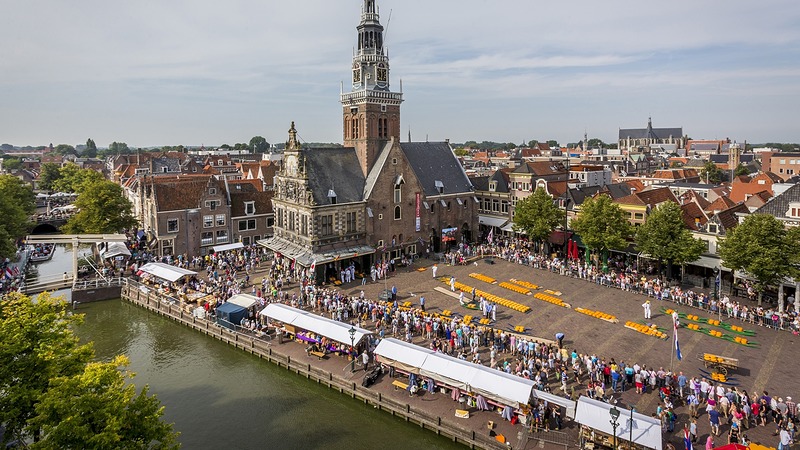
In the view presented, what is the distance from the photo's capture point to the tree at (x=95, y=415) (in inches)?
639

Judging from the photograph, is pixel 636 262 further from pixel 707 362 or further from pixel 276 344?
pixel 276 344

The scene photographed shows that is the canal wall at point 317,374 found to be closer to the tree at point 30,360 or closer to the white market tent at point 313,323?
the white market tent at point 313,323

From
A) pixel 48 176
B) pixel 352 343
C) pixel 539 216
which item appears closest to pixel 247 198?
pixel 539 216

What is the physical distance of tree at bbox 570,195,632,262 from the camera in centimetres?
5172

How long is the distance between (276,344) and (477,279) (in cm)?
2318

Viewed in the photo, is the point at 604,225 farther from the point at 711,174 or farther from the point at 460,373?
the point at 711,174

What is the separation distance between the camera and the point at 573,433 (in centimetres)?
2556

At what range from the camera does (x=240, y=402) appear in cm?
3097

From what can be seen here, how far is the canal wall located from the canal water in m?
0.42

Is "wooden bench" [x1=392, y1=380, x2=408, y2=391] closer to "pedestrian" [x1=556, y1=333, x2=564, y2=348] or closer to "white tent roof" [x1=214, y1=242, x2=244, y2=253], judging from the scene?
"pedestrian" [x1=556, y1=333, x2=564, y2=348]

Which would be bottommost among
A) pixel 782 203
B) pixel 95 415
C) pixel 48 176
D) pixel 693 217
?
pixel 95 415

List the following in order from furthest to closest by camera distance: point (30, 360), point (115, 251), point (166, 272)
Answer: point (115, 251) → point (166, 272) → point (30, 360)

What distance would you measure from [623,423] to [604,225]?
3280cm

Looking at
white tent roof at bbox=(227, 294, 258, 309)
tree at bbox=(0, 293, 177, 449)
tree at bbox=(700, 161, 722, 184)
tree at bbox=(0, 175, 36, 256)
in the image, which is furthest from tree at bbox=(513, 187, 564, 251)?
tree at bbox=(700, 161, 722, 184)
